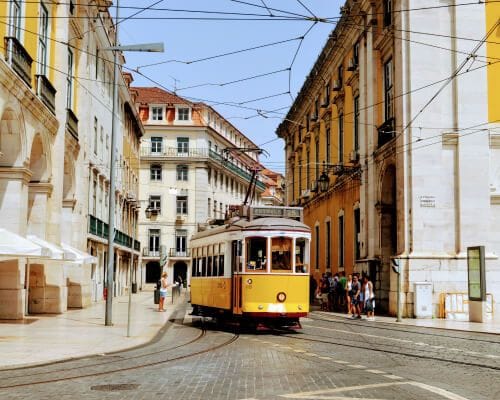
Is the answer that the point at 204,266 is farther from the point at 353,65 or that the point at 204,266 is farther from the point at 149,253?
the point at 149,253

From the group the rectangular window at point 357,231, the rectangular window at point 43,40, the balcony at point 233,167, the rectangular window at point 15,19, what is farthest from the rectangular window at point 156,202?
the rectangular window at point 15,19

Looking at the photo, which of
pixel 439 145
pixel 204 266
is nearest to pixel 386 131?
pixel 439 145

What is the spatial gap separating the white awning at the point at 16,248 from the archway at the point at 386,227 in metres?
17.5

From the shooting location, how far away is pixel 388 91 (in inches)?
1267

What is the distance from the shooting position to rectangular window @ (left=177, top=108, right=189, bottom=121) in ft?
257

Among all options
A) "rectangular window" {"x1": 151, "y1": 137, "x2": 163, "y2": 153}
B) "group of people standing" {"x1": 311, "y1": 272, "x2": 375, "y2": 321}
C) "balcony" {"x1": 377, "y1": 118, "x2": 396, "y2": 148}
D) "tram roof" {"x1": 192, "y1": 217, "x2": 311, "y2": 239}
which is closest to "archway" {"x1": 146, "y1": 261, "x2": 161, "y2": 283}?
"rectangular window" {"x1": 151, "y1": 137, "x2": 163, "y2": 153}

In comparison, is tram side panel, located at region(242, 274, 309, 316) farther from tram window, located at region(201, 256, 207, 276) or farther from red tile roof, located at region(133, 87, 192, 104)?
red tile roof, located at region(133, 87, 192, 104)

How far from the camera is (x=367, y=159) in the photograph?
34.5 m

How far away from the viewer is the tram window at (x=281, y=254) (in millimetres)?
19797

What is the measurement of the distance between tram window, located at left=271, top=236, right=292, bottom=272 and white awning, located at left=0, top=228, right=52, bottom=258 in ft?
19.3

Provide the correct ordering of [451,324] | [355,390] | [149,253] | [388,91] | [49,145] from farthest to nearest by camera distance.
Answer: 1. [149,253]
2. [388,91]
3. [49,145]
4. [451,324]
5. [355,390]

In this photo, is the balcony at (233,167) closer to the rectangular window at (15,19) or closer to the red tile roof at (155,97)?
the red tile roof at (155,97)

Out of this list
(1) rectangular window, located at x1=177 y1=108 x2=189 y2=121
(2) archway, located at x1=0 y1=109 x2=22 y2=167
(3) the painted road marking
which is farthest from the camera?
(1) rectangular window, located at x1=177 y1=108 x2=189 y2=121

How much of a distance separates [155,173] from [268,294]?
5927 cm
